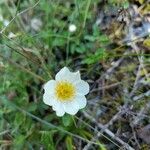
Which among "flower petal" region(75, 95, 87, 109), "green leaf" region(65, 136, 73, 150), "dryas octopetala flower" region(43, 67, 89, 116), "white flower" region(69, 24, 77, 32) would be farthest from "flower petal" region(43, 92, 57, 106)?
"white flower" region(69, 24, 77, 32)

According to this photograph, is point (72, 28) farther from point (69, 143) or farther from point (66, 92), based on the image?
point (69, 143)

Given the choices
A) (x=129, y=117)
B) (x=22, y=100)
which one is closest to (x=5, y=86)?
(x=22, y=100)

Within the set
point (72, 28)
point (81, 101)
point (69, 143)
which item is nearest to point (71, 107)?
point (81, 101)

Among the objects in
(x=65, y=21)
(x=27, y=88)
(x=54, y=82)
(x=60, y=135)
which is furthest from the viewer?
(x=65, y=21)

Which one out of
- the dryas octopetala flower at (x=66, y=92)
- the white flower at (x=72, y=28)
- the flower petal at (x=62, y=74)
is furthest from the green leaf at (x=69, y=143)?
the white flower at (x=72, y=28)

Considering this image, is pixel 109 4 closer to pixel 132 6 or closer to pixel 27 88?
pixel 132 6

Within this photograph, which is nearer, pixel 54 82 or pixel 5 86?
pixel 54 82
